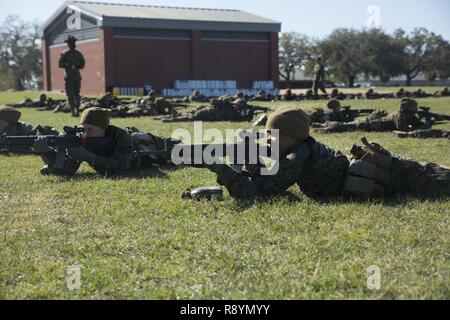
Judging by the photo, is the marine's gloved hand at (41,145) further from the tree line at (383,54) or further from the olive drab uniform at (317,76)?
the tree line at (383,54)

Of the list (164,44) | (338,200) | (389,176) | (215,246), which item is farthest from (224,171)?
(164,44)

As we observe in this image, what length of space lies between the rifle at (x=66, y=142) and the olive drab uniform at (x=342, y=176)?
268cm

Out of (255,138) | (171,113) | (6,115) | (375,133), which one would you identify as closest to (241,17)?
(171,113)

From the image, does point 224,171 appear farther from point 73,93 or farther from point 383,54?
point 383,54

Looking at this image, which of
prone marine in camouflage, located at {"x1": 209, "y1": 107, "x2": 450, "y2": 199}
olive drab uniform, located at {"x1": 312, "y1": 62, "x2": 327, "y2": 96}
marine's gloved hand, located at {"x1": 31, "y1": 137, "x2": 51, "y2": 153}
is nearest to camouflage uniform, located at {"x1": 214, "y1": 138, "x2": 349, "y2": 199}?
prone marine in camouflage, located at {"x1": 209, "y1": 107, "x2": 450, "y2": 199}

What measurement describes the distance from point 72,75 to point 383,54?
65.1 m

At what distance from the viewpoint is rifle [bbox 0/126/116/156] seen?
7965mm

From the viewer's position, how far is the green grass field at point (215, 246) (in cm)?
381

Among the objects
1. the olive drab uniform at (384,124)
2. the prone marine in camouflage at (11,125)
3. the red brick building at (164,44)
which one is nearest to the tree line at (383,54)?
the red brick building at (164,44)

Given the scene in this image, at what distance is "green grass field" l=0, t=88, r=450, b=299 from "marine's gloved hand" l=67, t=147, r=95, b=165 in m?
0.74

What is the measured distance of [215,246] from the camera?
471 cm

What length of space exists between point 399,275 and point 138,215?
2.76 meters

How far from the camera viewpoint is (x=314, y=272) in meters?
4.04
